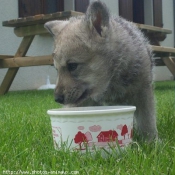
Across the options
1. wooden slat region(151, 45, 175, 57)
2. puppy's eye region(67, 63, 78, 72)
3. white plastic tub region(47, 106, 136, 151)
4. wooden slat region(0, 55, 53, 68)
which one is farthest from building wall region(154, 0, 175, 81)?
white plastic tub region(47, 106, 136, 151)

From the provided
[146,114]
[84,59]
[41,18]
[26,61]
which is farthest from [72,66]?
[26,61]

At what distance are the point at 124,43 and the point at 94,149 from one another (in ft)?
2.64

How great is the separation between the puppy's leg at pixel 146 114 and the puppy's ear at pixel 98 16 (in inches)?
15.3

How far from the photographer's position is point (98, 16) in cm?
204

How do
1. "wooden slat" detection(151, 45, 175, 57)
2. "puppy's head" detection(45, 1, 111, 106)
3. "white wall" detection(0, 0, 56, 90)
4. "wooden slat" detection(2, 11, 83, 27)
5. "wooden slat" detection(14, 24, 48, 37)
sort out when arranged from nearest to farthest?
"puppy's head" detection(45, 1, 111, 106) < "wooden slat" detection(2, 11, 83, 27) < "wooden slat" detection(14, 24, 48, 37) < "wooden slat" detection(151, 45, 175, 57) < "white wall" detection(0, 0, 56, 90)

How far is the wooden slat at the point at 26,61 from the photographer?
484 cm

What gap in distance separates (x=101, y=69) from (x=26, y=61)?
3164mm

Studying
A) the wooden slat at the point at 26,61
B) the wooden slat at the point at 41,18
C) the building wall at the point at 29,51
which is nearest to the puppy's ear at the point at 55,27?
the wooden slat at the point at 41,18

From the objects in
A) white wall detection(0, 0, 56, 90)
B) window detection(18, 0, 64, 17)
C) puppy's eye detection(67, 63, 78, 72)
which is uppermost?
window detection(18, 0, 64, 17)

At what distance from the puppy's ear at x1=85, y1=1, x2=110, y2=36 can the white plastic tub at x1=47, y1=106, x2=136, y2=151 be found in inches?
26.9

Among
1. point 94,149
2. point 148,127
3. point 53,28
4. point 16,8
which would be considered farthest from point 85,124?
point 16,8

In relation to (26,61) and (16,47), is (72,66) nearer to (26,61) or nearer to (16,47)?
(26,61)

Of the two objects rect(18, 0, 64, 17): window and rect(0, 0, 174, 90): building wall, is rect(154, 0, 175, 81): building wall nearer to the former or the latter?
rect(0, 0, 174, 90): building wall

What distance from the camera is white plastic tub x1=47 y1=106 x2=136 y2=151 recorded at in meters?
1.44
